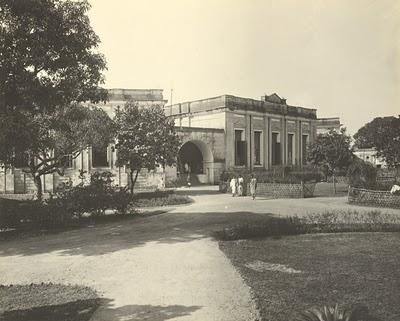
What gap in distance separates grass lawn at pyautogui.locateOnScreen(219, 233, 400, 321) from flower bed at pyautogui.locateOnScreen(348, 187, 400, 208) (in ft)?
24.9

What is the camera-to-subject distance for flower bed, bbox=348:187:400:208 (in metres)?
19.0

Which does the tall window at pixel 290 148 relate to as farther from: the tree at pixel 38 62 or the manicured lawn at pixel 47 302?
the manicured lawn at pixel 47 302

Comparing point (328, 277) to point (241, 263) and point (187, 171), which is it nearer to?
point (241, 263)

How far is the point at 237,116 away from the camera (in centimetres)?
3706

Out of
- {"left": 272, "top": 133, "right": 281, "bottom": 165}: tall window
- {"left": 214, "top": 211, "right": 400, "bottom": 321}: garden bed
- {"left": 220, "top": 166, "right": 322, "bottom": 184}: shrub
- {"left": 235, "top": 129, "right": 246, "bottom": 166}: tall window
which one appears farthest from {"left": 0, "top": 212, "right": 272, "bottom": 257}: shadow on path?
{"left": 272, "top": 133, "right": 281, "bottom": 165}: tall window

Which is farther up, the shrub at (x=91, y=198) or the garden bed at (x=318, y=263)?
the shrub at (x=91, y=198)

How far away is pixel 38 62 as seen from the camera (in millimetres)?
12523

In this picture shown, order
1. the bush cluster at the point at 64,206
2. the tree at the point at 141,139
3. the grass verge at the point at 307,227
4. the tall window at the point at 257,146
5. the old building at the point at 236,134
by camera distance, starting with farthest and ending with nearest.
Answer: the tall window at the point at 257,146 → the old building at the point at 236,134 → the tree at the point at 141,139 → the bush cluster at the point at 64,206 → the grass verge at the point at 307,227

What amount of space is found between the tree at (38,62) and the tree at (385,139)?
28356 millimetres

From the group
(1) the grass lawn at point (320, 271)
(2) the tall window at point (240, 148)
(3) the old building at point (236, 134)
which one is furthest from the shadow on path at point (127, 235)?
(2) the tall window at point (240, 148)

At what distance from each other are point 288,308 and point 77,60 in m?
10.0

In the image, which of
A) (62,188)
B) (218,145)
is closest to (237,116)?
(218,145)

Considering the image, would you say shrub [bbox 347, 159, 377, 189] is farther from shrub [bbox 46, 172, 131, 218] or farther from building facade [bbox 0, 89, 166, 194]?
building facade [bbox 0, 89, 166, 194]

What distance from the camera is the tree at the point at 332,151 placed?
2842 centimetres
